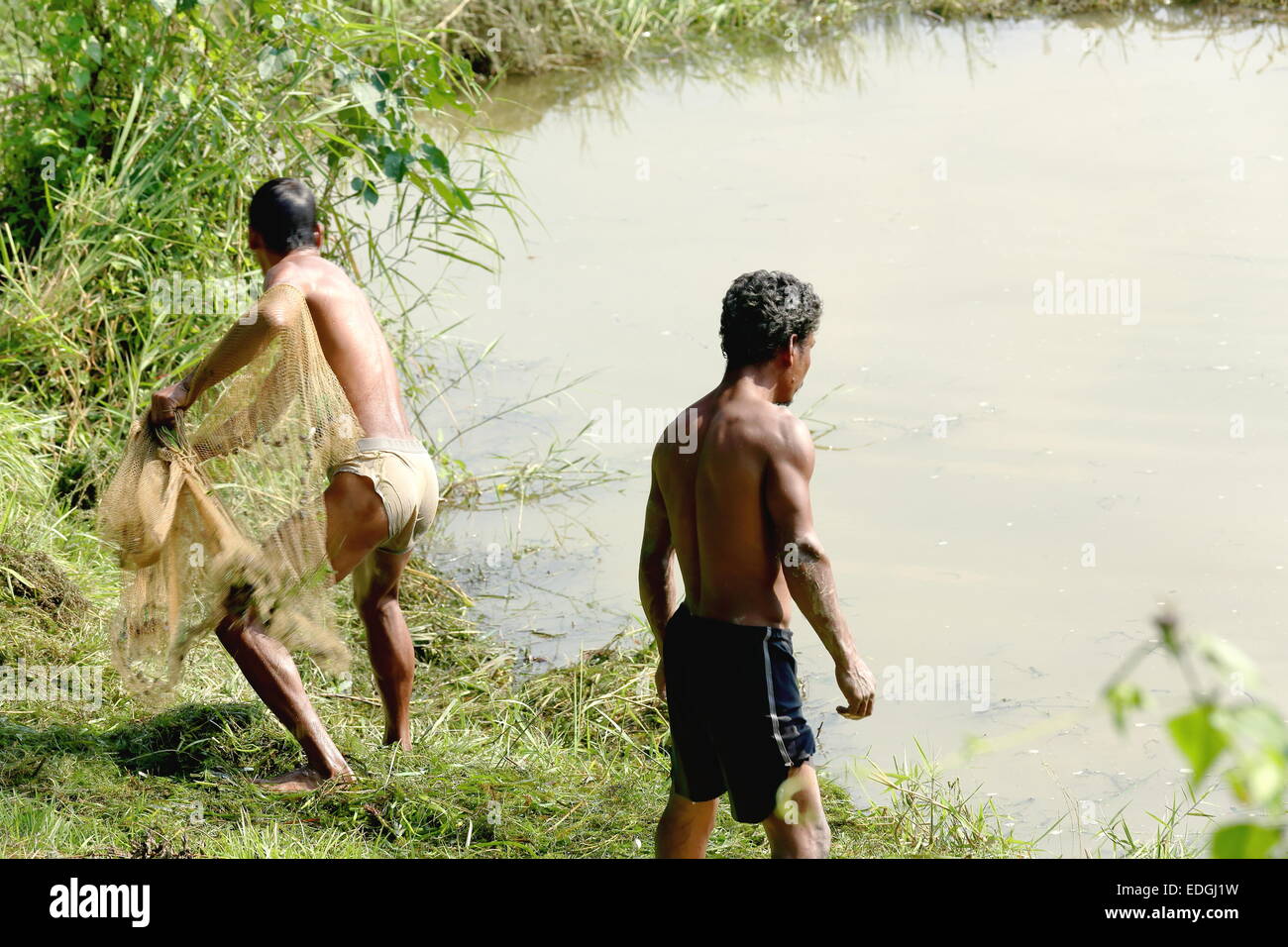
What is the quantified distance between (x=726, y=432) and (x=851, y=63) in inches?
381

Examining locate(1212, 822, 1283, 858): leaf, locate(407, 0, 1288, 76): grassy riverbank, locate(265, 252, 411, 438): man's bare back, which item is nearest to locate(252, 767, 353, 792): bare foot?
locate(265, 252, 411, 438): man's bare back

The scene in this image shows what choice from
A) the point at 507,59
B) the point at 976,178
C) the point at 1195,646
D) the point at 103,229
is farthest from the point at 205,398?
the point at 507,59

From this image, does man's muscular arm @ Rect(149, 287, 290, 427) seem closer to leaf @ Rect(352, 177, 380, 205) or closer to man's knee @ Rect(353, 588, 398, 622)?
man's knee @ Rect(353, 588, 398, 622)

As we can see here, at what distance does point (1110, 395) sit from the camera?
6.41 m

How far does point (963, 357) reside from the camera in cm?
688

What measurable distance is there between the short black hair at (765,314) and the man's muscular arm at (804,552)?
0.66ft

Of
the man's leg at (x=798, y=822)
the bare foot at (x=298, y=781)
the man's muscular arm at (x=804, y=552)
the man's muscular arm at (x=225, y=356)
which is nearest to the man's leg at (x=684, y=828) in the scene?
the man's leg at (x=798, y=822)

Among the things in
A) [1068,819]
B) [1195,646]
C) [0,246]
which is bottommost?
[1068,819]

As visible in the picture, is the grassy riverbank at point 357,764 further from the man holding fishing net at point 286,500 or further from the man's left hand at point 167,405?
the man's left hand at point 167,405

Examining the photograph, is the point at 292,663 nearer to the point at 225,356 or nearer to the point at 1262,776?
the point at 225,356

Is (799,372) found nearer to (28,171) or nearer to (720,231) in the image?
(28,171)

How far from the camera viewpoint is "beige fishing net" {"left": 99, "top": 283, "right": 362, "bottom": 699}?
3.57m

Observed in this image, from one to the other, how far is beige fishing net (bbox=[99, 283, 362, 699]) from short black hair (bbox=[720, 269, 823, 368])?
4.27 ft

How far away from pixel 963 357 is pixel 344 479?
397cm
